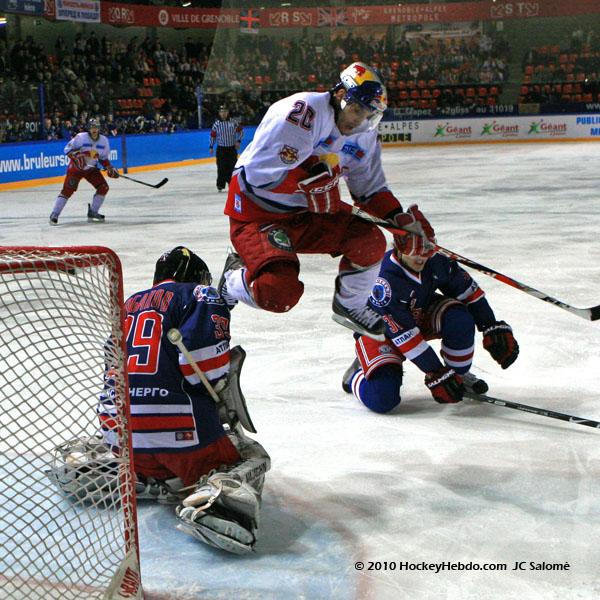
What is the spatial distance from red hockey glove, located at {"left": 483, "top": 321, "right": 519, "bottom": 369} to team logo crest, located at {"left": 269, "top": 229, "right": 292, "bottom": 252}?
0.93 meters

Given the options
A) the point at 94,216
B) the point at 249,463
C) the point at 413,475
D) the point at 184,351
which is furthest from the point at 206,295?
the point at 94,216

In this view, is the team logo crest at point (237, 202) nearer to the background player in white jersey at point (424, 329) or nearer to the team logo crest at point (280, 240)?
the team logo crest at point (280, 240)

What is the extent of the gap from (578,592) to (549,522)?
38cm

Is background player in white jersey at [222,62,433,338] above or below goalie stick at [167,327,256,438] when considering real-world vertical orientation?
above

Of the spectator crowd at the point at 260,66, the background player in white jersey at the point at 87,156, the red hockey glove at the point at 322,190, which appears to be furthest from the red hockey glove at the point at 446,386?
the spectator crowd at the point at 260,66

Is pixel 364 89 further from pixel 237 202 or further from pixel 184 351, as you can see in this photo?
pixel 184 351

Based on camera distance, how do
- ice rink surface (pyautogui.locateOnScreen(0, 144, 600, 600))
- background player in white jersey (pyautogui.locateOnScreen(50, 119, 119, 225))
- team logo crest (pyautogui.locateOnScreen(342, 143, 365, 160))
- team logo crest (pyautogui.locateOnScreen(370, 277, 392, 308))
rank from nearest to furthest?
1. ice rink surface (pyautogui.locateOnScreen(0, 144, 600, 600))
2. team logo crest (pyautogui.locateOnScreen(342, 143, 365, 160))
3. team logo crest (pyautogui.locateOnScreen(370, 277, 392, 308))
4. background player in white jersey (pyautogui.locateOnScreen(50, 119, 119, 225))

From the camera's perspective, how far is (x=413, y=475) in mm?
2793

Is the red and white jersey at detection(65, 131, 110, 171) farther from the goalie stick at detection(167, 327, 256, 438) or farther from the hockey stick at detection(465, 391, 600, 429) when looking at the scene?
the goalie stick at detection(167, 327, 256, 438)

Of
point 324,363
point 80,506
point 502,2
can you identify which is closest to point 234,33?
point 502,2

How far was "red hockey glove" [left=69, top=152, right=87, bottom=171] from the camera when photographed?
9680 millimetres

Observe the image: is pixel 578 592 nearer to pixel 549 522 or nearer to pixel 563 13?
pixel 549 522

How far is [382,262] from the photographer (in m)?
3.46

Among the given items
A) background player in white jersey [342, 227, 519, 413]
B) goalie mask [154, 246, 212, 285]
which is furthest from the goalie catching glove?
background player in white jersey [342, 227, 519, 413]
